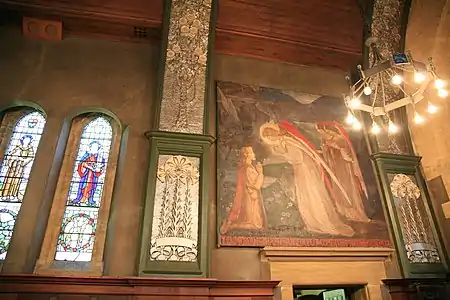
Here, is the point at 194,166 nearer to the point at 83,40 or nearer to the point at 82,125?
the point at 82,125

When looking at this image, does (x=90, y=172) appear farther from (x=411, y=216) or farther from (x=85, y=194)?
(x=411, y=216)

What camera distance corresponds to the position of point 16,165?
5195 millimetres

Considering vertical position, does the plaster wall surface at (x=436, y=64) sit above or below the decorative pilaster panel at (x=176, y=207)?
above

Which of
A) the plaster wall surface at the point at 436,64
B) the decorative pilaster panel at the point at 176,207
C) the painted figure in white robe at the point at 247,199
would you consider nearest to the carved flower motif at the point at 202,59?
the decorative pilaster panel at the point at 176,207

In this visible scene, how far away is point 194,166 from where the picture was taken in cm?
537

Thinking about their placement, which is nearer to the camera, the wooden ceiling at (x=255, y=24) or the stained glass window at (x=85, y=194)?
the stained glass window at (x=85, y=194)

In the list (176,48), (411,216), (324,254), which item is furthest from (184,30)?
(411,216)

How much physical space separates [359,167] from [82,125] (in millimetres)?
4738

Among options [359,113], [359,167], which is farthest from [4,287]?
[359,113]

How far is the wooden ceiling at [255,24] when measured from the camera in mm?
5980

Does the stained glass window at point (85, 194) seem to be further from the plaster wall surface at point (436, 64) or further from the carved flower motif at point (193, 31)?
the plaster wall surface at point (436, 64)

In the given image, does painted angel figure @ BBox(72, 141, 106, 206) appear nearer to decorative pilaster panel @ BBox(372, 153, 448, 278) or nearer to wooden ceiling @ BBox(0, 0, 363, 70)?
wooden ceiling @ BBox(0, 0, 363, 70)

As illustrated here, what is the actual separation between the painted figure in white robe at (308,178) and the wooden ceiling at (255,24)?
170 centimetres

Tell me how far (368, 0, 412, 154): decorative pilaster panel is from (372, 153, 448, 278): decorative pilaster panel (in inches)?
19.6
